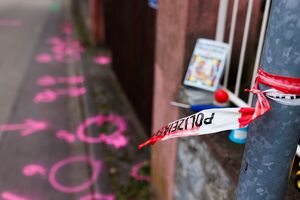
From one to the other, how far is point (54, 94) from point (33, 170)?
2314mm

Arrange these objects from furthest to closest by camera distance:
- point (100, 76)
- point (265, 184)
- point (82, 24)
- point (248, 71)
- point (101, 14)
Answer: point (82, 24), point (101, 14), point (100, 76), point (248, 71), point (265, 184)

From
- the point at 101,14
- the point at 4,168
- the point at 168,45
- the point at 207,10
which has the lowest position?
the point at 4,168

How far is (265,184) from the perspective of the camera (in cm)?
122

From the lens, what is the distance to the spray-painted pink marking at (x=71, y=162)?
3.94 m

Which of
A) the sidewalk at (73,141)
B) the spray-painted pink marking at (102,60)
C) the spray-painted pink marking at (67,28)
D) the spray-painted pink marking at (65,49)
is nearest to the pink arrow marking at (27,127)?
the sidewalk at (73,141)

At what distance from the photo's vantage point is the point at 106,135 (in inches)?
191

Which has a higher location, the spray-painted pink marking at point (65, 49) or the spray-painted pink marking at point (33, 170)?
the spray-painted pink marking at point (65, 49)

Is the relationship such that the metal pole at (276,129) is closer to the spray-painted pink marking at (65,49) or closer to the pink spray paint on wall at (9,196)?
the pink spray paint on wall at (9,196)

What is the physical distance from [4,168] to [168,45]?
8.76 ft

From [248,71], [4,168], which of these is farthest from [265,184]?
[4,168]

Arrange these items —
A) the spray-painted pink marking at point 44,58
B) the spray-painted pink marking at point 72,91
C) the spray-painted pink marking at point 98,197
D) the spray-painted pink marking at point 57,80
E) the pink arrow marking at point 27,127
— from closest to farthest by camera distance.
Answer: the spray-painted pink marking at point 98,197 < the pink arrow marking at point 27,127 < the spray-painted pink marking at point 72,91 < the spray-painted pink marking at point 57,80 < the spray-painted pink marking at point 44,58

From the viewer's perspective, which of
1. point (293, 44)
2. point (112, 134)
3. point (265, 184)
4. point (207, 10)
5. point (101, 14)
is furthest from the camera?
point (101, 14)

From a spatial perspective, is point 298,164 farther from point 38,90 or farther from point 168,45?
point 38,90

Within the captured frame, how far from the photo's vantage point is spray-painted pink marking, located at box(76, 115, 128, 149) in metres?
4.70
